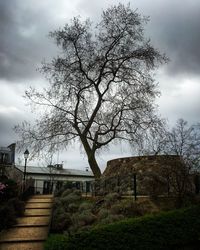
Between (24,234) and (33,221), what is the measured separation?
5.16 feet

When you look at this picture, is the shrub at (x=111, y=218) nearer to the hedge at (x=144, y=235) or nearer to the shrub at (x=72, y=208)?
the hedge at (x=144, y=235)

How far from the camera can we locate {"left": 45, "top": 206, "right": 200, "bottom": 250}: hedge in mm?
8242

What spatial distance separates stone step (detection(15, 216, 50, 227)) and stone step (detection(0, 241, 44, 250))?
180 centimetres

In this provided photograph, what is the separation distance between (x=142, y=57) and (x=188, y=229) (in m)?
11.7

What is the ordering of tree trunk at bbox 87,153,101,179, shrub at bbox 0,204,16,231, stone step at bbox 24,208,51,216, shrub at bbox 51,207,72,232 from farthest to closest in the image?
1. tree trunk at bbox 87,153,101,179
2. stone step at bbox 24,208,51,216
3. shrub at bbox 51,207,72,232
4. shrub at bbox 0,204,16,231

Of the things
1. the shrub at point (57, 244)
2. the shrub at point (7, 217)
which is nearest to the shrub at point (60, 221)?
the shrub at point (7, 217)

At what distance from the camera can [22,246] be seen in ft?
30.6

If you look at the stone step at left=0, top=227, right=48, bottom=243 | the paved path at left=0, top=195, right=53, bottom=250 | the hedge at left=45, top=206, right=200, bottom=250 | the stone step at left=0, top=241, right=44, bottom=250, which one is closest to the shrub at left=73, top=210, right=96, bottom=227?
the paved path at left=0, top=195, right=53, bottom=250

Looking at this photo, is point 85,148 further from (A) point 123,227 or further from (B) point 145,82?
(A) point 123,227

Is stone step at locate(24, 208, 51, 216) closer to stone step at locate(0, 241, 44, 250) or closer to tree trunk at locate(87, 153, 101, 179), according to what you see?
stone step at locate(0, 241, 44, 250)

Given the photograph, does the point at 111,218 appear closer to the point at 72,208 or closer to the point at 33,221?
the point at 33,221

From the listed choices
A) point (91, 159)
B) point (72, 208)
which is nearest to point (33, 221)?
point (72, 208)

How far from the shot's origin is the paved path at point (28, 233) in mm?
9430

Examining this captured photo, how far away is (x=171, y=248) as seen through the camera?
364 inches
